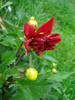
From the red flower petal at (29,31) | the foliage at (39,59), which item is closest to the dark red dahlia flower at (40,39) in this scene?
the red flower petal at (29,31)

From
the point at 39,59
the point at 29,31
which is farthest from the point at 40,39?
the point at 39,59

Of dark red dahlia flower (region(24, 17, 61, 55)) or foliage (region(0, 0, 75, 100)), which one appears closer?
dark red dahlia flower (region(24, 17, 61, 55))

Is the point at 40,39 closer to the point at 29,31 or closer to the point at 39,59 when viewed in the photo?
the point at 29,31

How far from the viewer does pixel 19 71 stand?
138 cm

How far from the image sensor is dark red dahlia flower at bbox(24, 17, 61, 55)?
123 cm

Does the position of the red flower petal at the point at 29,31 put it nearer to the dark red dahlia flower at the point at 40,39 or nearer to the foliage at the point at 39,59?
the dark red dahlia flower at the point at 40,39

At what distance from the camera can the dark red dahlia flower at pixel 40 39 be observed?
4.04ft

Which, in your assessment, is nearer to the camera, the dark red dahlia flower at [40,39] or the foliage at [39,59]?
the dark red dahlia flower at [40,39]

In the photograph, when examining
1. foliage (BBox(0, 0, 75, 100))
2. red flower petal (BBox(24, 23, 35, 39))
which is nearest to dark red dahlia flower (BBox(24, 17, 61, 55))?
red flower petal (BBox(24, 23, 35, 39))

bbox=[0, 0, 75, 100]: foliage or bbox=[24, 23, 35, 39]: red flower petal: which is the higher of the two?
bbox=[24, 23, 35, 39]: red flower petal

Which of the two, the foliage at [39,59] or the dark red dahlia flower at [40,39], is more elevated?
the dark red dahlia flower at [40,39]

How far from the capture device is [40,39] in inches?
48.1

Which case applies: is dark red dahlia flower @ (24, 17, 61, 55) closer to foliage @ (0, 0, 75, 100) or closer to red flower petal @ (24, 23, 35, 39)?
red flower petal @ (24, 23, 35, 39)

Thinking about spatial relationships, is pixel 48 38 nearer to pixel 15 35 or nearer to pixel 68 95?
pixel 15 35
